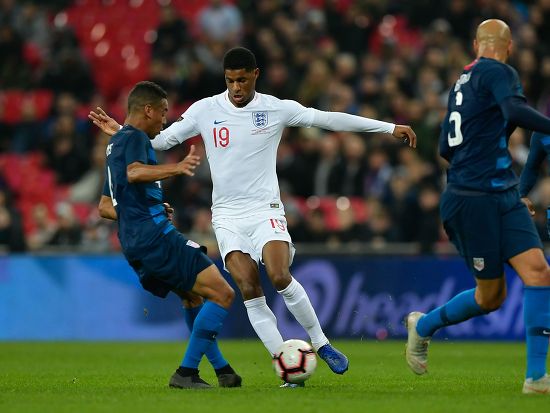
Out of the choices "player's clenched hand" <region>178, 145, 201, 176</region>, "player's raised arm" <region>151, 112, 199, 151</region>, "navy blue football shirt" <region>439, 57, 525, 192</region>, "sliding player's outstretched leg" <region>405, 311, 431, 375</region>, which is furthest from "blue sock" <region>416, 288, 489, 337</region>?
"player's raised arm" <region>151, 112, 199, 151</region>

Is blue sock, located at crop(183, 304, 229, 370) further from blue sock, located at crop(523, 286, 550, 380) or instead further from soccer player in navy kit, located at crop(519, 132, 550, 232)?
soccer player in navy kit, located at crop(519, 132, 550, 232)

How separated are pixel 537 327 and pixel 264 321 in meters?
2.13

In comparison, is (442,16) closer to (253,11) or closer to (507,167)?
(253,11)

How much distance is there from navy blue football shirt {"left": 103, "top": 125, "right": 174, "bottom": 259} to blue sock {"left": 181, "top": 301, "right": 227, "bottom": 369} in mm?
648

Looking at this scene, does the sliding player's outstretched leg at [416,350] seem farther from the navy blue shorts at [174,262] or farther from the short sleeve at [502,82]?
the short sleeve at [502,82]

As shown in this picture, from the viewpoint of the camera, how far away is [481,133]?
8.04 meters

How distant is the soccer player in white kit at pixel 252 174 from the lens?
8.93 meters

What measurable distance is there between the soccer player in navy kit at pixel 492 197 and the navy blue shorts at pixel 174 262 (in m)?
1.86

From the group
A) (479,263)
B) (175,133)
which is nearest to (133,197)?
(175,133)

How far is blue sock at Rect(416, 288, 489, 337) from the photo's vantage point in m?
8.37

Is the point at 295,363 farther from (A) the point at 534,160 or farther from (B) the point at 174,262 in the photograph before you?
(A) the point at 534,160

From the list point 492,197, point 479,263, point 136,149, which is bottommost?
point 479,263

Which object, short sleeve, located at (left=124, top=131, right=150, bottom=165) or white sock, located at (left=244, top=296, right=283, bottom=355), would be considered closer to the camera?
short sleeve, located at (left=124, top=131, right=150, bottom=165)

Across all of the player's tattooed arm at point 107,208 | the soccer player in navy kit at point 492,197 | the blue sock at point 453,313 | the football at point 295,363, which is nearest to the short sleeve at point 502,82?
the soccer player in navy kit at point 492,197
